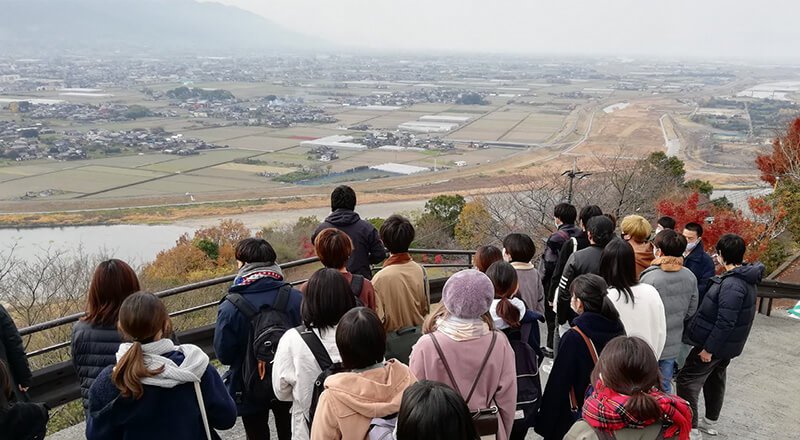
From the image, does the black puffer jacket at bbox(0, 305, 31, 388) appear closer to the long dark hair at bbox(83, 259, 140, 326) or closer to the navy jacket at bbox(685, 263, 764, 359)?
the long dark hair at bbox(83, 259, 140, 326)

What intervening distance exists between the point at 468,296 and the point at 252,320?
1342 mm

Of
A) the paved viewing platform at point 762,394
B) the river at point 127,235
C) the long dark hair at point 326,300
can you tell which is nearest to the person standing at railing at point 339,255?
the long dark hair at point 326,300

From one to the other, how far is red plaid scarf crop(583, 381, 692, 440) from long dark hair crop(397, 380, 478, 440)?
2.57 ft

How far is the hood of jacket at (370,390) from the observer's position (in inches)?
93.3

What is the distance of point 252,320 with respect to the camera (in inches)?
A: 132

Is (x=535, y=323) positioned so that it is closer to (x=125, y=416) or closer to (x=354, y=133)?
(x=125, y=416)

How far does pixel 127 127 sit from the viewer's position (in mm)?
71938

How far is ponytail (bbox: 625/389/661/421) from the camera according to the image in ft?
7.75

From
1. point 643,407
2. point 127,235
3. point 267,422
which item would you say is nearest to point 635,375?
point 643,407

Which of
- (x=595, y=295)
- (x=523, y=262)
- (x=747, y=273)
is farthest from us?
(x=523, y=262)

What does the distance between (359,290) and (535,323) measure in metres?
1.14

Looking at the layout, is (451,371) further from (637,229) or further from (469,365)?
(637,229)

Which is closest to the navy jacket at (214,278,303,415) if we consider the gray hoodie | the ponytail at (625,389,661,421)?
the ponytail at (625,389,661,421)

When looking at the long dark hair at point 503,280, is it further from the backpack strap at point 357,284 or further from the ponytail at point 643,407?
the ponytail at point 643,407
